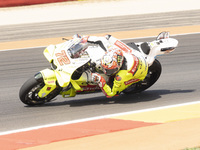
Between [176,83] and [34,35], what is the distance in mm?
7876

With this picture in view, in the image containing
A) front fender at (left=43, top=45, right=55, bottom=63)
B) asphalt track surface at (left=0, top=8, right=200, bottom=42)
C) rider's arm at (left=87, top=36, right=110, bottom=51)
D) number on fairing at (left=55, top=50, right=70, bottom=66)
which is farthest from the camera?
asphalt track surface at (left=0, top=8, right=200, bottom=42)

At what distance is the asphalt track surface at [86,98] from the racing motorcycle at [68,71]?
0.34m

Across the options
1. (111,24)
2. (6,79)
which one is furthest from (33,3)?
(6,79)

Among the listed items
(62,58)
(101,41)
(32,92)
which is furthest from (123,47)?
(32,92)

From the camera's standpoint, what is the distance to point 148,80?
8508mm

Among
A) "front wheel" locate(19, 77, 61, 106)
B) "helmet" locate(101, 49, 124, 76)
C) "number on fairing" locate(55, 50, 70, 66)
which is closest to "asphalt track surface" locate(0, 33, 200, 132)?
"front wheel" locate(19, 77, 61, 106)

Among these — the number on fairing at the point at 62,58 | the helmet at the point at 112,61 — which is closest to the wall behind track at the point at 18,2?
the number on fairing at the point at 62,58

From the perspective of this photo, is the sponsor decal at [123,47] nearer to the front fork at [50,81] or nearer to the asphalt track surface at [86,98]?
the asphalt track surface at [86,98]

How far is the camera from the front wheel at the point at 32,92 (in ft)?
24.3

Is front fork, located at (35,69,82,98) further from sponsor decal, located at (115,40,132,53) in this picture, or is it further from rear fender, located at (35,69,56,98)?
sponsor decal, located at (115,40,132,53)

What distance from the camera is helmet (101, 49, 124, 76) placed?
7.38 metres

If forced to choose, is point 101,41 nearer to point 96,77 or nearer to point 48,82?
point 96,77

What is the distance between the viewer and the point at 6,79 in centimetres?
1018

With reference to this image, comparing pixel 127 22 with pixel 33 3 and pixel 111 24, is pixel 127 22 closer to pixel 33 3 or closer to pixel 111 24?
pixel 111 24
